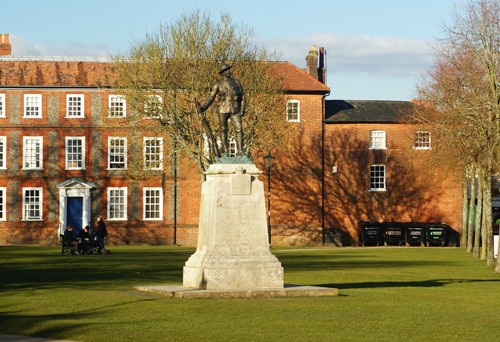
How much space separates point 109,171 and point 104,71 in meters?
6.15

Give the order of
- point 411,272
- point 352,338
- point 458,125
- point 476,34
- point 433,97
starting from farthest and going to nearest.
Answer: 1. point 433,97
2. point 458,125
3. point 476,34
4. point 411,272
5. point 352,338

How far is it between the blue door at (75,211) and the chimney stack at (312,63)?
663 inches

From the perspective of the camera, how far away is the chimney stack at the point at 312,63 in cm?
7400

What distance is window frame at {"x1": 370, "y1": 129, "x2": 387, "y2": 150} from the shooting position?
7125 cm

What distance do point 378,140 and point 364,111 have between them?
236 cm

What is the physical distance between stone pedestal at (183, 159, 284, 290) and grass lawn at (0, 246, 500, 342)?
1165 millimetres

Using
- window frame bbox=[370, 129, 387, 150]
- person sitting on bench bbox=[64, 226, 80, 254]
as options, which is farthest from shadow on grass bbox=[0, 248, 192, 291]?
window frame bbox=[370, 129, 387, 150]

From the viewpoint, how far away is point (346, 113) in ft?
236

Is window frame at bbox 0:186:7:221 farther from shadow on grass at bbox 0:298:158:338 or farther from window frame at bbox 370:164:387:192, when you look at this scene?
shadow on grass at bbox 0:298:158:338

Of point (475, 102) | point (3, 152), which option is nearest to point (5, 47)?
point (3, 152)

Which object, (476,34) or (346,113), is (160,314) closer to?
(476,34)

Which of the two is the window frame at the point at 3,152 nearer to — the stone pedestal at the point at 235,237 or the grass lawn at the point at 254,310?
the grass lawn at the point at 254,310

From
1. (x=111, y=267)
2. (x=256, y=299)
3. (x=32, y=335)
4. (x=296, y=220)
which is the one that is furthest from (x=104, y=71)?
(x=32, y=335)

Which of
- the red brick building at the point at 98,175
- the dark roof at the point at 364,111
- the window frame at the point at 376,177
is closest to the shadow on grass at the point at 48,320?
the red brick building at the point at 98,175
